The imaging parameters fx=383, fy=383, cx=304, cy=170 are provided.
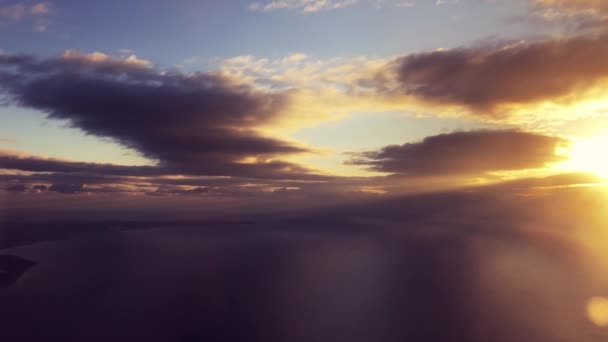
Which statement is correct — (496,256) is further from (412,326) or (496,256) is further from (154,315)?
(154,315)

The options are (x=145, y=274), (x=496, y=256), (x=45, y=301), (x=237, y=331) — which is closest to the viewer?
(x=237, y=331)

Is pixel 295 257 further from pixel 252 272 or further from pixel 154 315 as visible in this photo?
pixel 154 315

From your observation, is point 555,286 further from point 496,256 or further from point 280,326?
point 280,326

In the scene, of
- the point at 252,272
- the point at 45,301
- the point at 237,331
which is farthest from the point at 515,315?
the point at 45,301

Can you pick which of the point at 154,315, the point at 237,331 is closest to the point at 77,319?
the point at 154,315

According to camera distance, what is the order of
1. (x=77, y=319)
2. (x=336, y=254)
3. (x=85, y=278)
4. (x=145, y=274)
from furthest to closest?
1. (x=336, y=254)
2. (x=145, y=274)
3. (x=85, y=278)
4. (x=77, y=319)

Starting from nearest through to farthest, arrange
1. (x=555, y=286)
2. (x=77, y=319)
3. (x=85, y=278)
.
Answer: (x=77, y=319)
(x=555, y=286)
(x=85, y=278)

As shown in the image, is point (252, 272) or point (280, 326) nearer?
point (280, 326)

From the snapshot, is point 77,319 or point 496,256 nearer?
point 77,319

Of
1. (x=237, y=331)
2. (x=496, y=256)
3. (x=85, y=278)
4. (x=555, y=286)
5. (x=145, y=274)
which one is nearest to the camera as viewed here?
(x=237, y=331)
